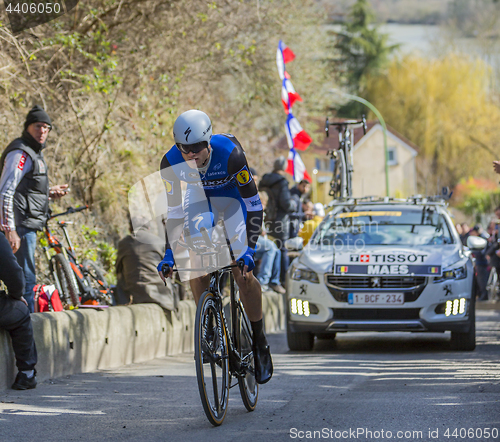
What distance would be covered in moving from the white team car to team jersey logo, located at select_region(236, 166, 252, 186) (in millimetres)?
4173

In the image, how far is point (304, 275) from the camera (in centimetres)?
963

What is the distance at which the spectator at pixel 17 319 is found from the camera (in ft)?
20.6

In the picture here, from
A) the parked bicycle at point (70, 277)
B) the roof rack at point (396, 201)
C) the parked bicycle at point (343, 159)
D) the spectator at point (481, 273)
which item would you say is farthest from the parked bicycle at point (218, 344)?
the spectator at point (481, 273)

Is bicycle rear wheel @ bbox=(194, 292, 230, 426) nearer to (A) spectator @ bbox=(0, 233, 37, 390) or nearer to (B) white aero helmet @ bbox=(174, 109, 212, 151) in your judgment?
(B) white aero helmet @ bbox=(174, 109, 212, 151)

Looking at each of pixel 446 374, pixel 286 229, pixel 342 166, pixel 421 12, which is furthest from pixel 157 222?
pixel 421 12

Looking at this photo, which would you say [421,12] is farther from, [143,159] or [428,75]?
[143,159]

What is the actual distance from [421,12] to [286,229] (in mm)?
95045

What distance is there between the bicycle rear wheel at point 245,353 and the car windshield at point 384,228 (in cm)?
436

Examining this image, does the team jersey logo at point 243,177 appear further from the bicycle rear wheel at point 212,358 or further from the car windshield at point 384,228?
the car windshield at point 384,228

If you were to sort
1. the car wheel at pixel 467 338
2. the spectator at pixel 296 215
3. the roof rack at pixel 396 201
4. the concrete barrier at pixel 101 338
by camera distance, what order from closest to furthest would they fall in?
1. the concrete barrier at pixel 101 338
2. the car wheel at pixel 467 338
3. the roof rack at pixel 396 201
4. the spectator at pixel 296 215

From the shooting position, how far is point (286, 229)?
14.0 metres

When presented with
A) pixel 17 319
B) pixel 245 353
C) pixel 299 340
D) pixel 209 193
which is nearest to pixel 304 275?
pixel 299 340

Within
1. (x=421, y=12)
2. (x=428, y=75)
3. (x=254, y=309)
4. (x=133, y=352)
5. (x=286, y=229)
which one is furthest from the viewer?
(x=421, y=12)

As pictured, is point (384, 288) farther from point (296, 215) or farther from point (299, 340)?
point (296, 215)
